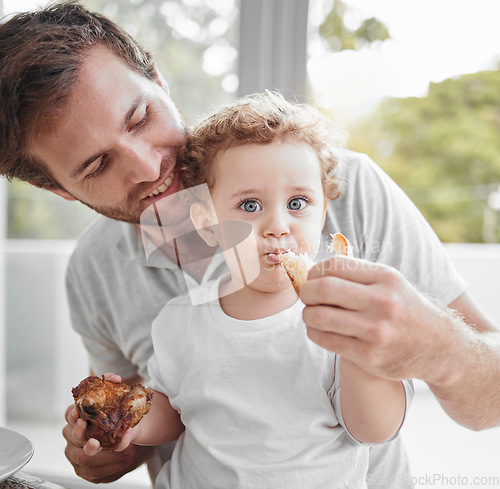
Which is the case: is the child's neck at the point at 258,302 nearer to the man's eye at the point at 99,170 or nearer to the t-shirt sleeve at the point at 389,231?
the t-shirt sleeve at the point at 389,231

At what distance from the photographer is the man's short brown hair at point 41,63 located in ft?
2.53

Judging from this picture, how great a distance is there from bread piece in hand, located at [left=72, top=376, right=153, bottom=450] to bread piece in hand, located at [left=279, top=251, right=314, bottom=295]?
23cm

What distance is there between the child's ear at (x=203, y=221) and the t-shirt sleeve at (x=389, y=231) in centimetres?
20

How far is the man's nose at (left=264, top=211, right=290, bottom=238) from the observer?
0.60 meters

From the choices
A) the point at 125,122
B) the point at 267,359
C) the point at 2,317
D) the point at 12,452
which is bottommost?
the point at 2,317

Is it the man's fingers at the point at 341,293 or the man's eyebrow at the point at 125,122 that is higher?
the man's eyebrow at the point at 125,122

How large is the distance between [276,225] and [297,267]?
58 millimetres

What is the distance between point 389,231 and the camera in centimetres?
85

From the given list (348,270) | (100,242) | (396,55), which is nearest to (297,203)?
(348,270)

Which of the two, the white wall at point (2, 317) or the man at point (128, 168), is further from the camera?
the white wall at point (2, 317)

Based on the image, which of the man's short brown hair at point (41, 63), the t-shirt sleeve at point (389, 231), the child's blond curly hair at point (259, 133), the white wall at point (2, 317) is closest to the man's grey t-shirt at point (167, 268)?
the t-shirt sleeve at point (389, 231)

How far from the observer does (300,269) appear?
563 mm

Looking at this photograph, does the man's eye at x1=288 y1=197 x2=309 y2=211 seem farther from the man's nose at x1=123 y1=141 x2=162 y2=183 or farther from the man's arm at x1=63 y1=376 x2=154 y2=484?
the man's arm at x1=63 y1=376 x2=154 y2=484

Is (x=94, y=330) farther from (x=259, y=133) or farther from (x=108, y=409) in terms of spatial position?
(x=259, y=133)
